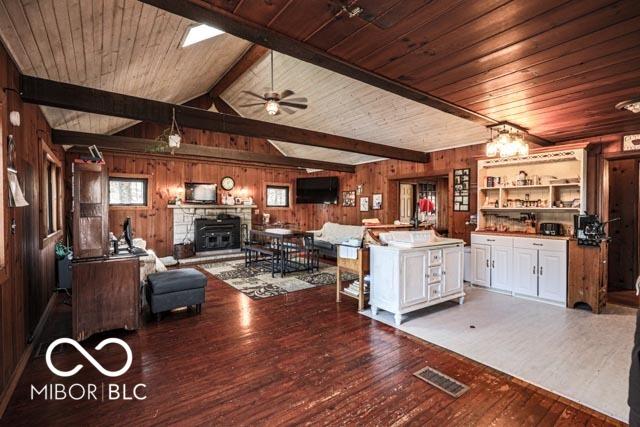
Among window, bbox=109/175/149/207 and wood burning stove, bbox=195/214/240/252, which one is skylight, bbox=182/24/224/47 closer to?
window, bbox=109/175/149/207

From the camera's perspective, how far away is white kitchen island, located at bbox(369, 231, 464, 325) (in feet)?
11.2

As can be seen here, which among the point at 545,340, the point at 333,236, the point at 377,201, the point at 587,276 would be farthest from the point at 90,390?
the point at 377,201

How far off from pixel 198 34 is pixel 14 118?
208 centimetres

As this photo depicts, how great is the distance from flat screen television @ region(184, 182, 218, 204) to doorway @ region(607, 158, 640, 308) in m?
8.44

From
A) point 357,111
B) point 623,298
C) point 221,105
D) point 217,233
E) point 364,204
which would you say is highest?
point 221,105

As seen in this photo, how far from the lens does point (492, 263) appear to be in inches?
187

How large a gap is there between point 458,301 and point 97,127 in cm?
653

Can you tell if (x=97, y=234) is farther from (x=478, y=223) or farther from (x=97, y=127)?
(x=478, y=223)

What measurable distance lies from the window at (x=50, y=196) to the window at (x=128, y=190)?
1.59 metres

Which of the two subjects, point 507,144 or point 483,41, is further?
point 507,144

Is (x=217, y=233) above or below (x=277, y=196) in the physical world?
below

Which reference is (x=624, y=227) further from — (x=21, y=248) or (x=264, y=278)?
(x=21, y=248)

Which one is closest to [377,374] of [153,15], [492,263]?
[492,263]

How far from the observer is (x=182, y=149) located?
605 centimetres
